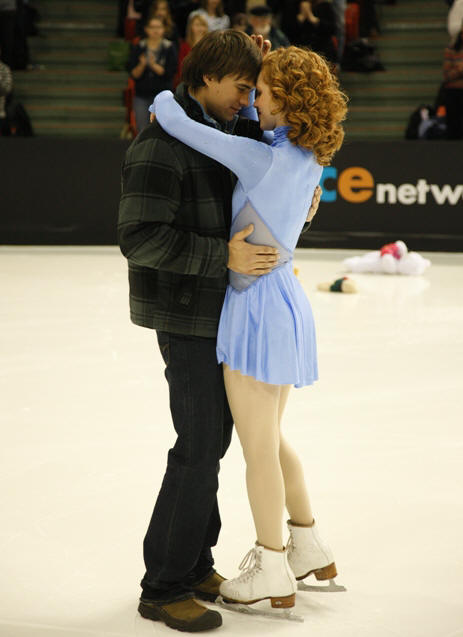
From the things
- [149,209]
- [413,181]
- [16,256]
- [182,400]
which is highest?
[149,209]

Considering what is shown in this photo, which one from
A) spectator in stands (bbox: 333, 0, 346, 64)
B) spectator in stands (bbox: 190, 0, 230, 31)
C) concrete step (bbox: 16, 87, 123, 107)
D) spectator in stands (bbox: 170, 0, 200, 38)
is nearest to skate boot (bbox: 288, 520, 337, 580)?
spectator in stands (bbox: 190, 0, 230, 31)

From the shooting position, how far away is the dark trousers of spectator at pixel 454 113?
1041 centimetres

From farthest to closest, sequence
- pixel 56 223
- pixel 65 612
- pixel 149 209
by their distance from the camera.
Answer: pixel 56 223 < pixel 65 612 < pixel 149 209

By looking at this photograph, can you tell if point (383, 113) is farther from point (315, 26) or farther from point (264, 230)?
point (264, 230)

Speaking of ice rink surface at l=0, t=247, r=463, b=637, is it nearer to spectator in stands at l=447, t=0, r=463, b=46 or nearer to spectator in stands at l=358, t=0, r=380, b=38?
spectator in stands at l=447, t=0, r=463, b=46

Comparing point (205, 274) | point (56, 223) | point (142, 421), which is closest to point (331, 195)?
point (56, 223)

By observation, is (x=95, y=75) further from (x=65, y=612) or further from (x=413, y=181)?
(x=65, y=612)

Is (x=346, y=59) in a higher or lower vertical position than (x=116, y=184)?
higher

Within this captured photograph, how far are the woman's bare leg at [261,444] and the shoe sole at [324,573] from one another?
8.3 inches

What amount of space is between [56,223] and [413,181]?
12.1 ft

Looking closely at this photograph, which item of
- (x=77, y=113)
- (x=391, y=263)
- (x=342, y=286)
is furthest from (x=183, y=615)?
(x=77, y=113)

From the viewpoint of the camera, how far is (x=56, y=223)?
414 inches

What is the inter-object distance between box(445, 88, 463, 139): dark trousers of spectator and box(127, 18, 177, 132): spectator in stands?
113 inches

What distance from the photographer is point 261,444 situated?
2531 mm
